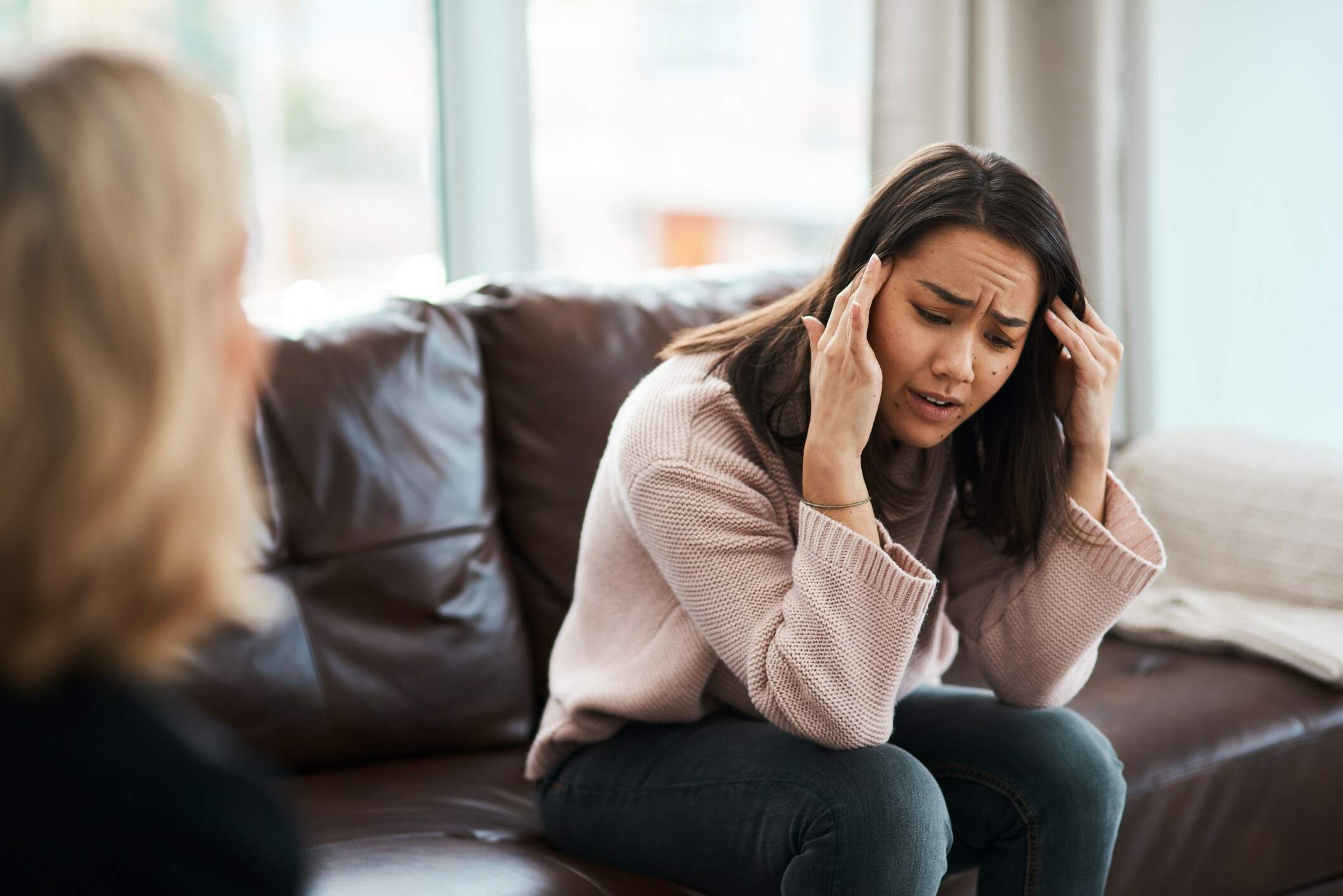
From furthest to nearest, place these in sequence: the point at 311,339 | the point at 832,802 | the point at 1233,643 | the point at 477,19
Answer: the point at 477,19, the point at 1233,643, the point at 311,339, the point at 832,802

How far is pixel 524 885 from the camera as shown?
1344 millimetres

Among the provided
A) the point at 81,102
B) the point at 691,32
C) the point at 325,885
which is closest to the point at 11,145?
the point at 81,102

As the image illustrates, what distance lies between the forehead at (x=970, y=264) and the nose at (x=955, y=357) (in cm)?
5

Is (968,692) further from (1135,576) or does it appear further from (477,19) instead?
(477,19)

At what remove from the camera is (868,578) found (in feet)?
4.27

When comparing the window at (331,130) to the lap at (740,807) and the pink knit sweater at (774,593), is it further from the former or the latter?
the lap at (740,807)

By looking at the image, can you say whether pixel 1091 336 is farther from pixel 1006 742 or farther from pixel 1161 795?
pixel 1161 795

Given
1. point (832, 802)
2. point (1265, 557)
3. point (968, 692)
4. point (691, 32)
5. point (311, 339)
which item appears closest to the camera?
point (832, 802)

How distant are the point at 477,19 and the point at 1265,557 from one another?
1.66m

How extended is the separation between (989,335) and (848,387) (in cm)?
17

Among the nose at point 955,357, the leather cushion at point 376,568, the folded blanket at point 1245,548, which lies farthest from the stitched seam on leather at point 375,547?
the folded blanket at point 1245,548

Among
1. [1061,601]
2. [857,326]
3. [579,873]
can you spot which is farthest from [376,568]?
[1061,601]

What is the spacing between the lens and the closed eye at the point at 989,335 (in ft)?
4.47

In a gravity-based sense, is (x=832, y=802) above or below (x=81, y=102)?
below
